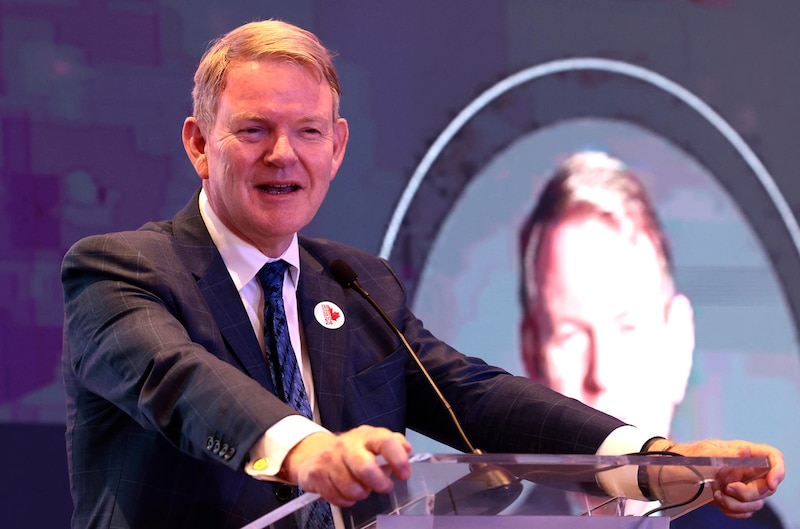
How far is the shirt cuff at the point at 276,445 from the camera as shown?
1.49 metres

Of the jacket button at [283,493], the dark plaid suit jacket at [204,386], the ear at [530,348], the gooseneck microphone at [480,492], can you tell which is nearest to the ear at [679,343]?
the ear at [530,348]

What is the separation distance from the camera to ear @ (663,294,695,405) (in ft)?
11.5

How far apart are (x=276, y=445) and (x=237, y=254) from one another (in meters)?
0.82

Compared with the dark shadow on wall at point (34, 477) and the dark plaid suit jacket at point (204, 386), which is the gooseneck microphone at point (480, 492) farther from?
the dark shadow on wall at point (34, 477)

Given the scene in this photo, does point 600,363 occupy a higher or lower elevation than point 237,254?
lower

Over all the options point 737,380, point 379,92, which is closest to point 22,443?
point 379,92

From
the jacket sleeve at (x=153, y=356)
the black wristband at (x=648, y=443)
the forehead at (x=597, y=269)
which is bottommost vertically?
the black wristband at (x=648, y=443)

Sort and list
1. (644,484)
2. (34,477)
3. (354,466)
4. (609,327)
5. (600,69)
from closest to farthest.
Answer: (354,466)
(644,484)
(34,477)
(609,327)
(600,69)

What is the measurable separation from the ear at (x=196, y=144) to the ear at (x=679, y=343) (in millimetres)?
1807

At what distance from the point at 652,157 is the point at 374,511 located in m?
2.45

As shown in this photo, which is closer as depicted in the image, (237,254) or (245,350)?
(245,350)

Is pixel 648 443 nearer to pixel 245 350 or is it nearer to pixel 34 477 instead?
pixel 245 350

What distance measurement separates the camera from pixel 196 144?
2.42 meters

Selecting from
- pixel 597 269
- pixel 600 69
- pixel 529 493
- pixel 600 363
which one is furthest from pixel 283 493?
pixel 600 69
